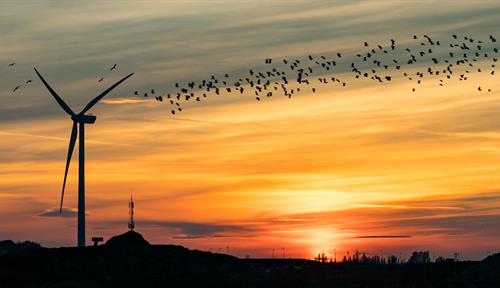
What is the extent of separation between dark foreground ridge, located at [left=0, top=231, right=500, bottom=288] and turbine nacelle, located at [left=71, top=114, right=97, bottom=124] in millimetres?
19912

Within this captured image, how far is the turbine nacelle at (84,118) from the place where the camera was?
17038 centimetres

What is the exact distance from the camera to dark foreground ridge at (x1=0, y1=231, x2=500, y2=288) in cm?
14200

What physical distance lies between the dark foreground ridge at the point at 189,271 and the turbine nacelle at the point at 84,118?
19.9m

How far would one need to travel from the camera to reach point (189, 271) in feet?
541

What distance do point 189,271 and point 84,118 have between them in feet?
96.4

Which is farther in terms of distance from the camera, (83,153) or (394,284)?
(83,153)

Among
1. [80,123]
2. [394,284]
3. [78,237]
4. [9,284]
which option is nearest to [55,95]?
[80,123]

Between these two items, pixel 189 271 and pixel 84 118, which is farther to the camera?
pixel 84 118

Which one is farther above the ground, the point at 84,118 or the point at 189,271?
the point at 84,118

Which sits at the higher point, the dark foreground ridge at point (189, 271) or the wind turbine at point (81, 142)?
the wind turbine at point (81, 142)

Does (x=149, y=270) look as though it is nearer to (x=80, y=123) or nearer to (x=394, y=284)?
(x=80, y=123)

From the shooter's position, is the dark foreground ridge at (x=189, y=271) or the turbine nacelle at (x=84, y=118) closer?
the dark foreground ridge at (x=189, y=271)

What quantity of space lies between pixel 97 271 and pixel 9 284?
54.9 feet

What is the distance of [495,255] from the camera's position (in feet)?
485
